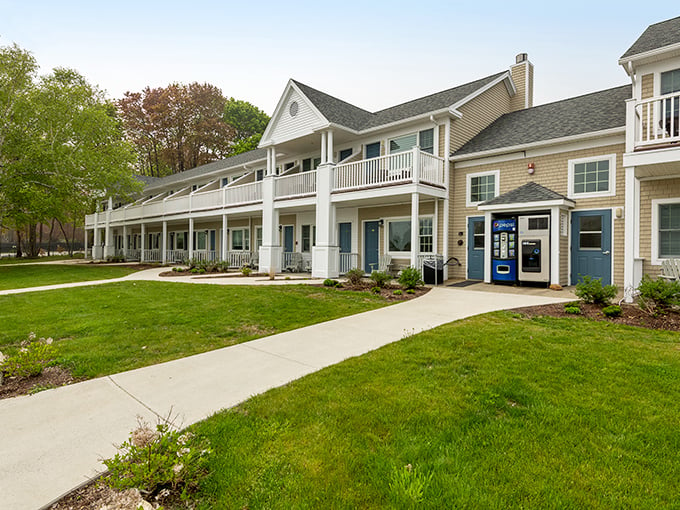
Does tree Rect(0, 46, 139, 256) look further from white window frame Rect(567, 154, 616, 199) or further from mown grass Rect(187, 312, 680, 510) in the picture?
white window frame Rect(567, 154, 616, 199)

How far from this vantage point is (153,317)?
22.4 feet

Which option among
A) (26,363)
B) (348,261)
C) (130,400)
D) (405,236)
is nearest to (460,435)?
(130,400)

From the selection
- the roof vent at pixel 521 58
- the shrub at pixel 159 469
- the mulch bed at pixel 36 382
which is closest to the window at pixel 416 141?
the roof vent at pixel 521 58

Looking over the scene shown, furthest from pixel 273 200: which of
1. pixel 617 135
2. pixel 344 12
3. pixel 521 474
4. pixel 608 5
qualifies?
pixel 521 474

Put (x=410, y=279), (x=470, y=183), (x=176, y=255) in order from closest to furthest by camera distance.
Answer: (x=410, y=279) < (x=470, y=183) < (x=176, y=255)

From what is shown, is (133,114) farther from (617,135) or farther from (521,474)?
(521,474)

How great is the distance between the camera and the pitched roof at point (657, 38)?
9.00m

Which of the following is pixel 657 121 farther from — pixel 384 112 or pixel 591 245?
pixel 384 112

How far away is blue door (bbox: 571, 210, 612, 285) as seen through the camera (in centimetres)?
1039

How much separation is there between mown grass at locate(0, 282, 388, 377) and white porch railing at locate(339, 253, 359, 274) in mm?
4734

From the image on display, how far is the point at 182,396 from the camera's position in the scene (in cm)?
339

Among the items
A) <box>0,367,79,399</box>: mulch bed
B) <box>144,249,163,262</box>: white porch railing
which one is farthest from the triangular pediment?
<box>144,249,163,262</box>: white porch railing

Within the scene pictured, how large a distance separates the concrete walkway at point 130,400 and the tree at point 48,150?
19.6 m

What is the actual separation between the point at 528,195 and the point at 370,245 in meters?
6.49
